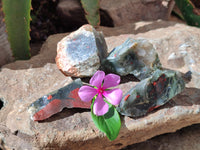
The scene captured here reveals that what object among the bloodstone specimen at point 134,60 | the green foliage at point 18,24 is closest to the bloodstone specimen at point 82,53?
the bloodstone specimen at point 134,60

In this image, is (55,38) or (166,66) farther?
(55,38)

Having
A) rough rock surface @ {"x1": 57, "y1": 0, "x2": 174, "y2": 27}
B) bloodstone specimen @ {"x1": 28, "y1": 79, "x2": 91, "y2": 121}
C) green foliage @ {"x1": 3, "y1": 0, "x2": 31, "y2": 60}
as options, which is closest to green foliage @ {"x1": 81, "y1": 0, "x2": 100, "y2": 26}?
rough rock surface @ {"x1": 57, "y1": 0, "x2": 174, "y2": 27}

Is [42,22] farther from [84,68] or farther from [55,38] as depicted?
[84,68]

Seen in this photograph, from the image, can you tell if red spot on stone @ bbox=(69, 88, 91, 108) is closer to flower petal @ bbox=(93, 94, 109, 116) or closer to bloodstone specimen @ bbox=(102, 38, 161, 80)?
flower petal @ bbox=(93, 94, 109, 116)

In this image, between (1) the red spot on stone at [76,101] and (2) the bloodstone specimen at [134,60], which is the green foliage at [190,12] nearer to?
(2) the bloodstone specimen at [134,60]

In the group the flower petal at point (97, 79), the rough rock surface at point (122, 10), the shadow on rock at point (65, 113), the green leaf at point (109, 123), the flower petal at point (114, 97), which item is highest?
the flower petal at point (97, 79)

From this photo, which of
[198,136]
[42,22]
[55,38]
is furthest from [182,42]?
[42,22]
